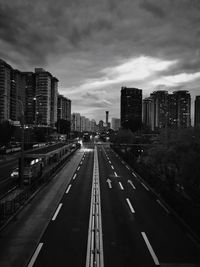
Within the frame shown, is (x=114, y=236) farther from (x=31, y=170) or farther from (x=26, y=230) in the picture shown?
(x=31, y=170)

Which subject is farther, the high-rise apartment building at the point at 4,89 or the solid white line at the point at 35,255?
the high-rise apartment building at the point at 4,89

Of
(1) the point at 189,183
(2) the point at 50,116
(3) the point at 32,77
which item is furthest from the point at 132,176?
(3) the point at 32,77

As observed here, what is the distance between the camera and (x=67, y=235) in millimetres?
14609

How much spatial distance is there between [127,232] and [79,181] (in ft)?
58.5

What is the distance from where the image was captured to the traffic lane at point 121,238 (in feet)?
38.4

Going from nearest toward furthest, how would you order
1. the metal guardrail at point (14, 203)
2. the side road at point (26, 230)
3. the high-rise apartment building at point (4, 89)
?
the side road at point (26, 230)
the metal guardrail at point (14, 203)
the high-rise apartment building at point (4, 89)

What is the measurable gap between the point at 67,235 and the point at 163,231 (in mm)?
6160

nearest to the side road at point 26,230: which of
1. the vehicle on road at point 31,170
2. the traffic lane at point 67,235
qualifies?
the traffic lane at point 67,235

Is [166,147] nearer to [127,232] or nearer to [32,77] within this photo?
[127,232]

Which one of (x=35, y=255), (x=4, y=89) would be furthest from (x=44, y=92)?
(x=35, y=255)

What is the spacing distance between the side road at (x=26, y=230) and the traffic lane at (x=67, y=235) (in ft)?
1.87

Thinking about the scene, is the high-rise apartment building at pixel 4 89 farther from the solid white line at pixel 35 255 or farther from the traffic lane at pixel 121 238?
the solid white line at pixel 35 255

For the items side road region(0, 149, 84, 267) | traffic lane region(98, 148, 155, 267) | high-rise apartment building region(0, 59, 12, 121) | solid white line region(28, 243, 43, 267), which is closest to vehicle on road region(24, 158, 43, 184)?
side road region(0, 149, 84, 267)

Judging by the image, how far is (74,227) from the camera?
16.0m
